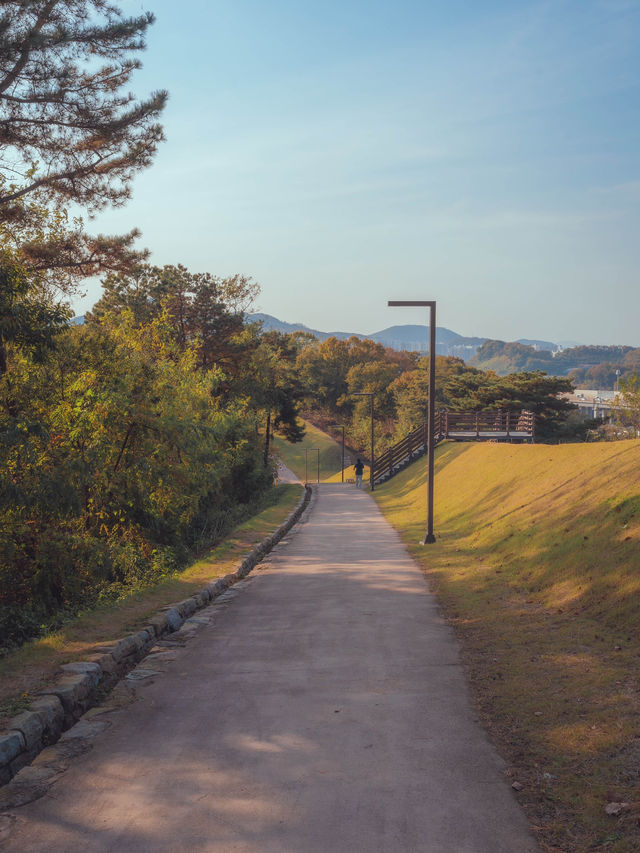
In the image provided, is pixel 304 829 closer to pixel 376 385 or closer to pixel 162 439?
pixel 162 439

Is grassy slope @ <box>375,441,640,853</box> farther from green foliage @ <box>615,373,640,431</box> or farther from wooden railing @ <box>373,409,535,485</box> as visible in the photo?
green foliage @ <box>615,373,640,431</box>

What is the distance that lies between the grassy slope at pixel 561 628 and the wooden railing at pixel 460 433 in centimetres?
2401

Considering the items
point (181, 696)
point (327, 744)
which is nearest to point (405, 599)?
point (181, 696)

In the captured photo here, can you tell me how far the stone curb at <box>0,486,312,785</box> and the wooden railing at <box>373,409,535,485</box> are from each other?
119 feet

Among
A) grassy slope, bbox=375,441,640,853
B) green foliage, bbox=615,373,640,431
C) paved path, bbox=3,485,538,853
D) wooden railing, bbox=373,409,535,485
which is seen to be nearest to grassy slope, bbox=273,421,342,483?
wooden railing, bbox=373,409,535,485

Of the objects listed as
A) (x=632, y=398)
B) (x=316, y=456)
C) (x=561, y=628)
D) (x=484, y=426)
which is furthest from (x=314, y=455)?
(x=561, y=628)

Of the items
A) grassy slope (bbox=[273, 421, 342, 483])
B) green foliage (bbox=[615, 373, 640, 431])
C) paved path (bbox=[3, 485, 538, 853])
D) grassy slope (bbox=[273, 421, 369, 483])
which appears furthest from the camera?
grassy slope (bbox=[273, 421, 342, 483])

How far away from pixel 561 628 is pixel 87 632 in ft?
19.5

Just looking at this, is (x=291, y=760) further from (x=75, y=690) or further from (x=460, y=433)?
(x=460, y=433)

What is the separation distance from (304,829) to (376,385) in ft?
344

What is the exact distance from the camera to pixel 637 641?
7500 mm

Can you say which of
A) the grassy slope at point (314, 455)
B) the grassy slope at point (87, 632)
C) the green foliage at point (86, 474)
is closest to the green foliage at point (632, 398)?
the green foliage at point (86, 474)

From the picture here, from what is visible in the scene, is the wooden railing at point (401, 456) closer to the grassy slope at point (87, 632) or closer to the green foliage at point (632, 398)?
the green foliage at point (632, 398)

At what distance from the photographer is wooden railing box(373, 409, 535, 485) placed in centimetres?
4462
